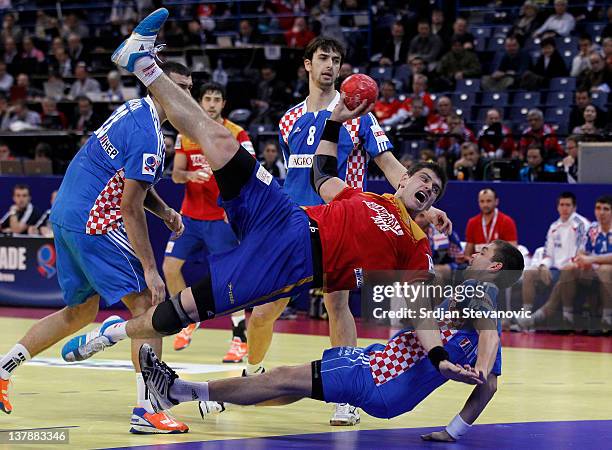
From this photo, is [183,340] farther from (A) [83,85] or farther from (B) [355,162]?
(A) [83,85]

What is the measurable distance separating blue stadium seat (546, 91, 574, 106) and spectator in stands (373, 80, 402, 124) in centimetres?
224

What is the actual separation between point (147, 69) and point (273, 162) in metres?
9.04

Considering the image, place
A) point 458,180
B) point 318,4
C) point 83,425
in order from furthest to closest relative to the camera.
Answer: point 318,4
point 458,180
point 83,425

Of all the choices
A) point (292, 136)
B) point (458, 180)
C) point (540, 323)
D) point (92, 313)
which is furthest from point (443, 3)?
point (92, 313)

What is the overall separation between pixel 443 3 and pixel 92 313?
1381 centimetres

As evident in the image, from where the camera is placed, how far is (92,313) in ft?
24.0

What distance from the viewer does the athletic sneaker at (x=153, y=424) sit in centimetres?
672

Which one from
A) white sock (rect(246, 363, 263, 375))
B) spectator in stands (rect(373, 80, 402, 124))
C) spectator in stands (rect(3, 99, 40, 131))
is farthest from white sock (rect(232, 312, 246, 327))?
spectator in stands (rect(3, 99, 40, 131))

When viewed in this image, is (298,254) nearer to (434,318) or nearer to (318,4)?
(434,318)

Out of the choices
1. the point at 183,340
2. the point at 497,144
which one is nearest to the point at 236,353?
the point at 183,340

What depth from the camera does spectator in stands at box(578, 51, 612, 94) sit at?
16.5 meters

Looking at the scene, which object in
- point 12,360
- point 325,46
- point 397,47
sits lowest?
point 12,360

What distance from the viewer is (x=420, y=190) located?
6.64 metres

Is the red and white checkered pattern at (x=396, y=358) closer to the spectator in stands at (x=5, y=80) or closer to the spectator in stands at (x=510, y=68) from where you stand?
the spectator in stands at (x=510, y=68)
